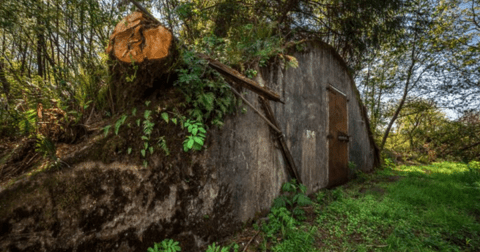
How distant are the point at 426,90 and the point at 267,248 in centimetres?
1213

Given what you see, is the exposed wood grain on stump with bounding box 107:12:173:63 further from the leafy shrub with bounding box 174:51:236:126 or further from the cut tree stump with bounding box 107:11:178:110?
the leafy shrub with bounding box 174:51:236:126

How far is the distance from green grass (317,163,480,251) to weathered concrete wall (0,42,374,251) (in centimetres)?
95

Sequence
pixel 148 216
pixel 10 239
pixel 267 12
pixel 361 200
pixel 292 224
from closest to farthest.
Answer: pixel 10 239 < pixel 148 216 < pixel 292 224 < pixel 361 200 < pixel 267 12

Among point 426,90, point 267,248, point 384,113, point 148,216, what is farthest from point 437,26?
point 148,216

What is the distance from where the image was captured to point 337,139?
586 centimetres

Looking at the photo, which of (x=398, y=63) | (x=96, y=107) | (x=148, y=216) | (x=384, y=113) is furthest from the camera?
(x=384, y=113)

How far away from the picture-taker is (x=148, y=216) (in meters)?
2.18

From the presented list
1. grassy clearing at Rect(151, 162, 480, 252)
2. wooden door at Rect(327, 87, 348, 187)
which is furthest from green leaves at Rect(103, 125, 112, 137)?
wooden door at Rect(327, 87, 348, 187)

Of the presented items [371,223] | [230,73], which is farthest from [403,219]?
[230,73]

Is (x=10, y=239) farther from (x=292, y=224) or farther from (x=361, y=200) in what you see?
(x=361, y=200)

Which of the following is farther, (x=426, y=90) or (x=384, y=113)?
(x=384, y=113)

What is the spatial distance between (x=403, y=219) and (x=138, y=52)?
481cm

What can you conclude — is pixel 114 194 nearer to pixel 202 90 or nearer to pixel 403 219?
pixel 202 90

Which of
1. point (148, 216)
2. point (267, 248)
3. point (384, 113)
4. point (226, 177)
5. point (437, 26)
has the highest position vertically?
point (437, 26)
